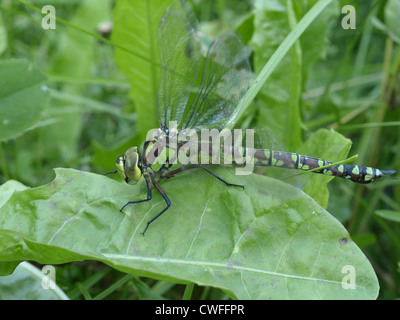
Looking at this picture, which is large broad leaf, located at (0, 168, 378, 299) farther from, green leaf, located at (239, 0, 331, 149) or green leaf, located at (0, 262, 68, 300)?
green leaf, located at (239, 0, 331, 149)

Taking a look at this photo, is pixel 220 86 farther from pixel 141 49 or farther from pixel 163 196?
pixel 163 196

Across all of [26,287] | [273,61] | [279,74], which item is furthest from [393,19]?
[26,287]

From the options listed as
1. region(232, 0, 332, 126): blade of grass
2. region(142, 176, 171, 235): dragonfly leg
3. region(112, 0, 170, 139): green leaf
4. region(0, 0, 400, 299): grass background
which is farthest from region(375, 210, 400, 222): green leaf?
region(112, 0, 170, 139): green leaf

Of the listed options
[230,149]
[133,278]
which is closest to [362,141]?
[230,149]

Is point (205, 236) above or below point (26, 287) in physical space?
above

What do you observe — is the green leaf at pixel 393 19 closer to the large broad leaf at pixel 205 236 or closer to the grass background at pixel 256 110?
the grass background at pixel 256 110

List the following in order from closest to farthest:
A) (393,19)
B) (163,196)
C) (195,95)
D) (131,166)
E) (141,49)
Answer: (163,196) < (131,166) < (195,95) < (141,49) < (393,19)
